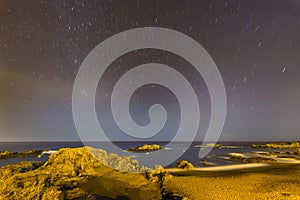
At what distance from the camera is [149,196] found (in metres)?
21.8

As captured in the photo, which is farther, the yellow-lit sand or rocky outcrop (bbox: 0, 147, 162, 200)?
the yellow-lit sand

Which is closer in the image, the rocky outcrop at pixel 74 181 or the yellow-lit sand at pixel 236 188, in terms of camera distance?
the rocky outcrop at pixel 74 181

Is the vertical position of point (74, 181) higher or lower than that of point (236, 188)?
higher

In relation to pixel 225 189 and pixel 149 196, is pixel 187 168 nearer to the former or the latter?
pixel 225 189

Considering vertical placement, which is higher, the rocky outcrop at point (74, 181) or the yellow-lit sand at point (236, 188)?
the rocky outcrop at point (74, 181)

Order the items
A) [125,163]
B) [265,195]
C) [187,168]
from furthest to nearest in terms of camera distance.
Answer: [187,168] → [125,163] → [265,195]

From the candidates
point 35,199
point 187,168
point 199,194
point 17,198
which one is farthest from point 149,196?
point 187,168

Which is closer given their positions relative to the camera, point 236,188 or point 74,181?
point 236,188

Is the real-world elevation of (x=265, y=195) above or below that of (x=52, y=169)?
below

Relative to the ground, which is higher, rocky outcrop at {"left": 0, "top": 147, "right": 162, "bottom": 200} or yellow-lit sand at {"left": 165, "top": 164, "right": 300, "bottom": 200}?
rocky outcrop at {"left": 0, "top": 147, "right": 162, "bottom": 200}

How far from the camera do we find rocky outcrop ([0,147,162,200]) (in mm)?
20344

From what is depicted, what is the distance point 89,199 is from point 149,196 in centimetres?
638

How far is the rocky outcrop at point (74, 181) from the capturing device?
2034cm

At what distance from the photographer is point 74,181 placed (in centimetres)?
2523
